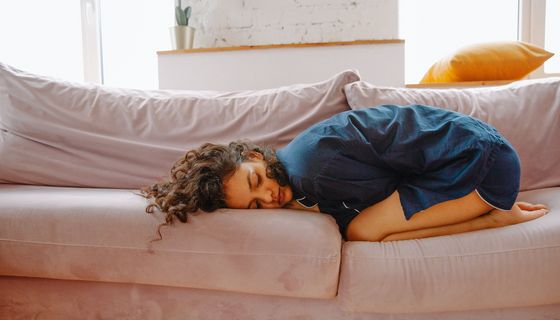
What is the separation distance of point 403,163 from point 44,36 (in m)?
2.89

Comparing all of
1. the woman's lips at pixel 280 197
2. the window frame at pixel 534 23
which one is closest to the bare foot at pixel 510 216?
the woman's lips at pixel 280 197

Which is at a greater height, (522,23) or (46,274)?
(522,23)

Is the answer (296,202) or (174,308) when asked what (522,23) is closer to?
(296,202)

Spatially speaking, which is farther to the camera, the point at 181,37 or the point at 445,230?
the point at 181,37

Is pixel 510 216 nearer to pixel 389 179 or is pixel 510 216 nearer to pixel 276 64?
pixel 389 179

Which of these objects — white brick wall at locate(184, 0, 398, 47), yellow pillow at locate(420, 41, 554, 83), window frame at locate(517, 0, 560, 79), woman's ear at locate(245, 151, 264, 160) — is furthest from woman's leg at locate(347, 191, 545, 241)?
window frame at locate(517, 0, 560, 79)

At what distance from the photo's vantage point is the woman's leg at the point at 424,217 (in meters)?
1.04

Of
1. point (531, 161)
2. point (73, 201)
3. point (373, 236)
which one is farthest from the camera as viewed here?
point (531, 161)

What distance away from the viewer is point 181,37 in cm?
244

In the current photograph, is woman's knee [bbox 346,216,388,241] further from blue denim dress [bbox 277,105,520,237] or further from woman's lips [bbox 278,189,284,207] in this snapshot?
woman's lips [bbox 278,189,284,207]

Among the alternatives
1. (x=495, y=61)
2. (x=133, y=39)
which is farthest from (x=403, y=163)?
(x=133, y=39)

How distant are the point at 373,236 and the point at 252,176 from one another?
0.36 m

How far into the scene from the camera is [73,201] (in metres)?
1.18

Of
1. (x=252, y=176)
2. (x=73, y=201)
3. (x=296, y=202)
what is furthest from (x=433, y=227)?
(x=73, y=201)
